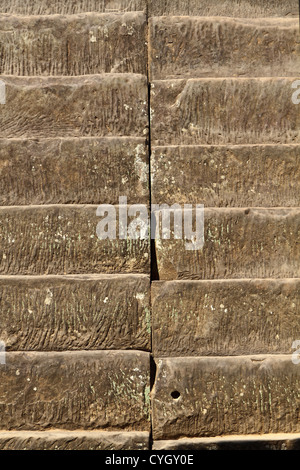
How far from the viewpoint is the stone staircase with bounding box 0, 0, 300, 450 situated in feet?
16.4

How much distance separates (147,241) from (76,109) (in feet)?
4.53

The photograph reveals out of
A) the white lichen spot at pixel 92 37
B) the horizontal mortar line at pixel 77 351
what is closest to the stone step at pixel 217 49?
the white lichen spot at pixel 92 37

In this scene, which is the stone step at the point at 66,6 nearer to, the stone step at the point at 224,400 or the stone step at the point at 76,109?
the stone step at the point at 76,109

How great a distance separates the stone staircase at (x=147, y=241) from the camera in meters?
5.01

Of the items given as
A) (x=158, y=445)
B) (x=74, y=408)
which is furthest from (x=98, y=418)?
(x=158, y=445)

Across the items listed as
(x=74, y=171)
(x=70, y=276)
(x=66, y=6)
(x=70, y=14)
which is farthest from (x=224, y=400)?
(x=66, y=6)

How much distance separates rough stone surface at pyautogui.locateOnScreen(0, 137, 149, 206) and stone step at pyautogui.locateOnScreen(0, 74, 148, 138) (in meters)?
0.14

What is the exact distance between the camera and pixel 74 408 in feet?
16.4

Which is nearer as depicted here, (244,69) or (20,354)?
(20,354)

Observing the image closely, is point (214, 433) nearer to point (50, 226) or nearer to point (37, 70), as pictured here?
point (50, 226)

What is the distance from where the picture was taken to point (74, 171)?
5352 millimetres
